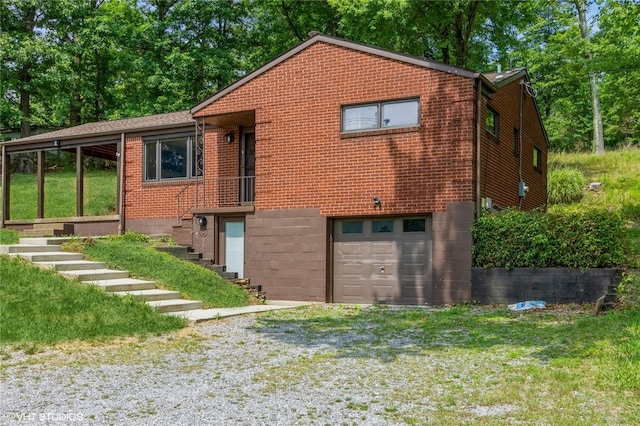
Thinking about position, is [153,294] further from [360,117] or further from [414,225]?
[360,117]

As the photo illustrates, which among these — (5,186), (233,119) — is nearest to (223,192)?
(233,119)

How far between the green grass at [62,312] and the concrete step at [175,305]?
34 centimetres

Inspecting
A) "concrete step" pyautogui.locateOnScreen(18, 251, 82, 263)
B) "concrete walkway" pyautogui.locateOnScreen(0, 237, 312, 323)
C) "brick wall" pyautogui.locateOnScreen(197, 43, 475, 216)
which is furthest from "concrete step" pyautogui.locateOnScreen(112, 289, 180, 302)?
"brick wall" pyautogui.locateOnScreen(197, 43, 475, 216)

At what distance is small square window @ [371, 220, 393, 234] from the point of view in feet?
47.4

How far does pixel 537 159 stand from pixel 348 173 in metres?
8.65

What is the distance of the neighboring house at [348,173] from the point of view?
1373cm

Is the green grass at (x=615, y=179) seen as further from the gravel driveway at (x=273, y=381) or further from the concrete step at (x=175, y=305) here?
the concrete step at (x=175, y=305)

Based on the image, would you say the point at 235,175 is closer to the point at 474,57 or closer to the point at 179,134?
the point at 179,134

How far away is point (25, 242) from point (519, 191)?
1279cm

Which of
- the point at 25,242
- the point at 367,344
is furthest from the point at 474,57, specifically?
the point at 367,344

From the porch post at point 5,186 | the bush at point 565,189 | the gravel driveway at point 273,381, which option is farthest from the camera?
the bush at point 565,189

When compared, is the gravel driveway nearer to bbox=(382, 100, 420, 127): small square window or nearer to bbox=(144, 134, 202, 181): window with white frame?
bbox=(382, 100, 420, 127): small square window

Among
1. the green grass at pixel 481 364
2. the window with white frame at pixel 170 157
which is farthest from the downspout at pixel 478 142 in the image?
the window with white frame at pixel 170 157

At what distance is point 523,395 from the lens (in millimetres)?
5660
